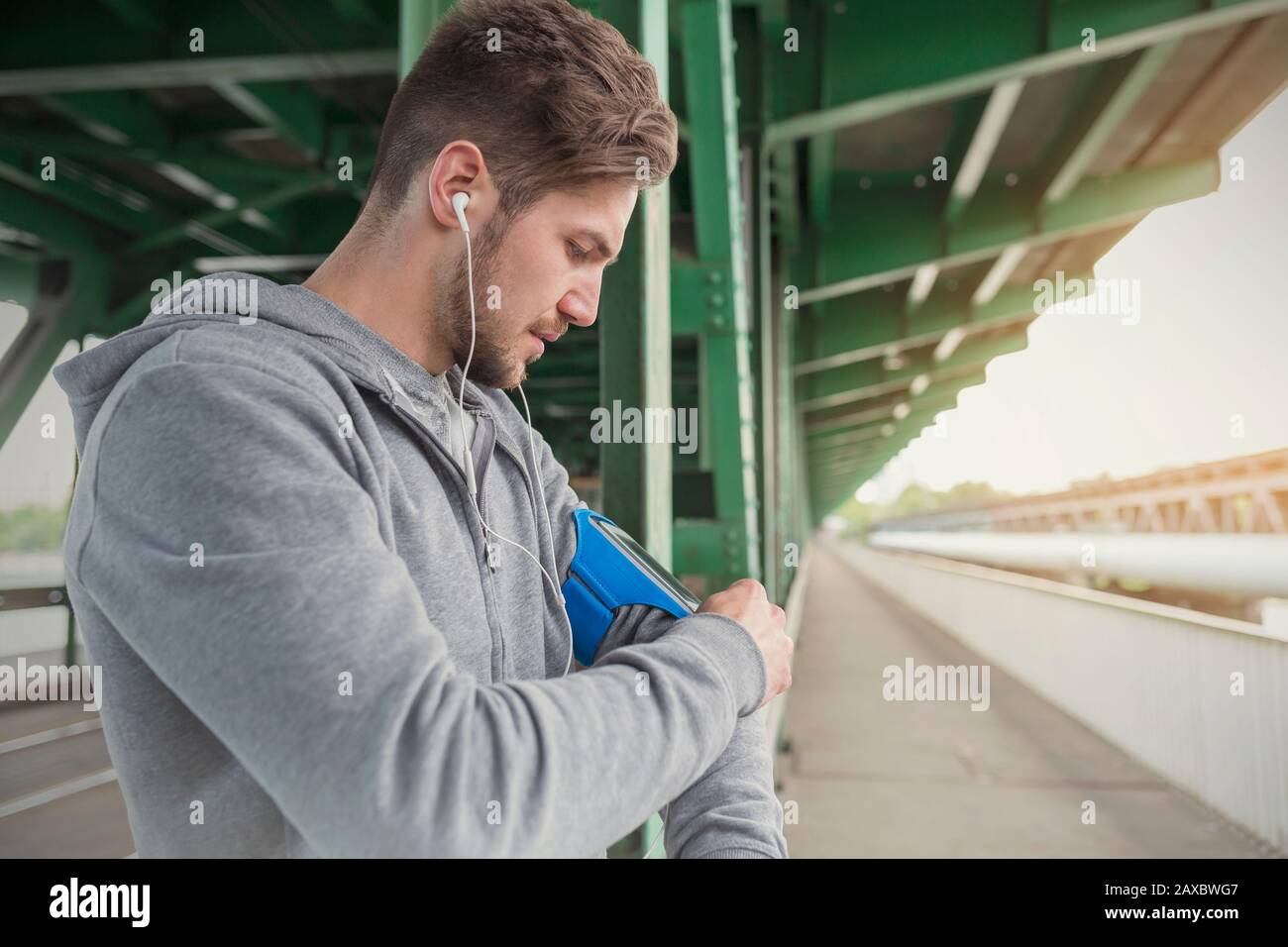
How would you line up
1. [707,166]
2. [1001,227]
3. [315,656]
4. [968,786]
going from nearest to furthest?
[315,656] < [707,166] < [968,786] < [1001,227]

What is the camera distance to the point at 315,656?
849 mm

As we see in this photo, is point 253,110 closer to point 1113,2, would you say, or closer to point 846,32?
point 846,32

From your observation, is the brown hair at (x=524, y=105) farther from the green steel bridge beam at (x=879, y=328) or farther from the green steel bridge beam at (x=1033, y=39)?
the green steel bridge beam at (x=879, y=328)

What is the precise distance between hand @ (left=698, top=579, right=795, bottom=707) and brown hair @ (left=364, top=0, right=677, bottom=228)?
70 cm

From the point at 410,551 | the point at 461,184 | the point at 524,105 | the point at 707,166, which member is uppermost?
the point at 707,166

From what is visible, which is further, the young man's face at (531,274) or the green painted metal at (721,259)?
the green painted metal at (721,259)

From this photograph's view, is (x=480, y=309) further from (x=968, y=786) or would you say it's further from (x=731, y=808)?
(x=968, y=786)

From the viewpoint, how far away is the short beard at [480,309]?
1.36 meters

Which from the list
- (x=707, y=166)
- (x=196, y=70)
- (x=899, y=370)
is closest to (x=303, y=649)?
(x=707, y=166)

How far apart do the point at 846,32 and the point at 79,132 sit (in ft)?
22.0

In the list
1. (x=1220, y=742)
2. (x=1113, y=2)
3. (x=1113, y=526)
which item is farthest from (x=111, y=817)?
(x=1113, y=526)

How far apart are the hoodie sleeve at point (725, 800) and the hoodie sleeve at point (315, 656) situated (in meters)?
0.36

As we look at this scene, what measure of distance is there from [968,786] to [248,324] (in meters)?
6.88

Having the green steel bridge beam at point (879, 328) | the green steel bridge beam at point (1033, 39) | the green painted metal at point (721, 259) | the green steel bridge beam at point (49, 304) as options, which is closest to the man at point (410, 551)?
the green painted metal at point (721, 259)
